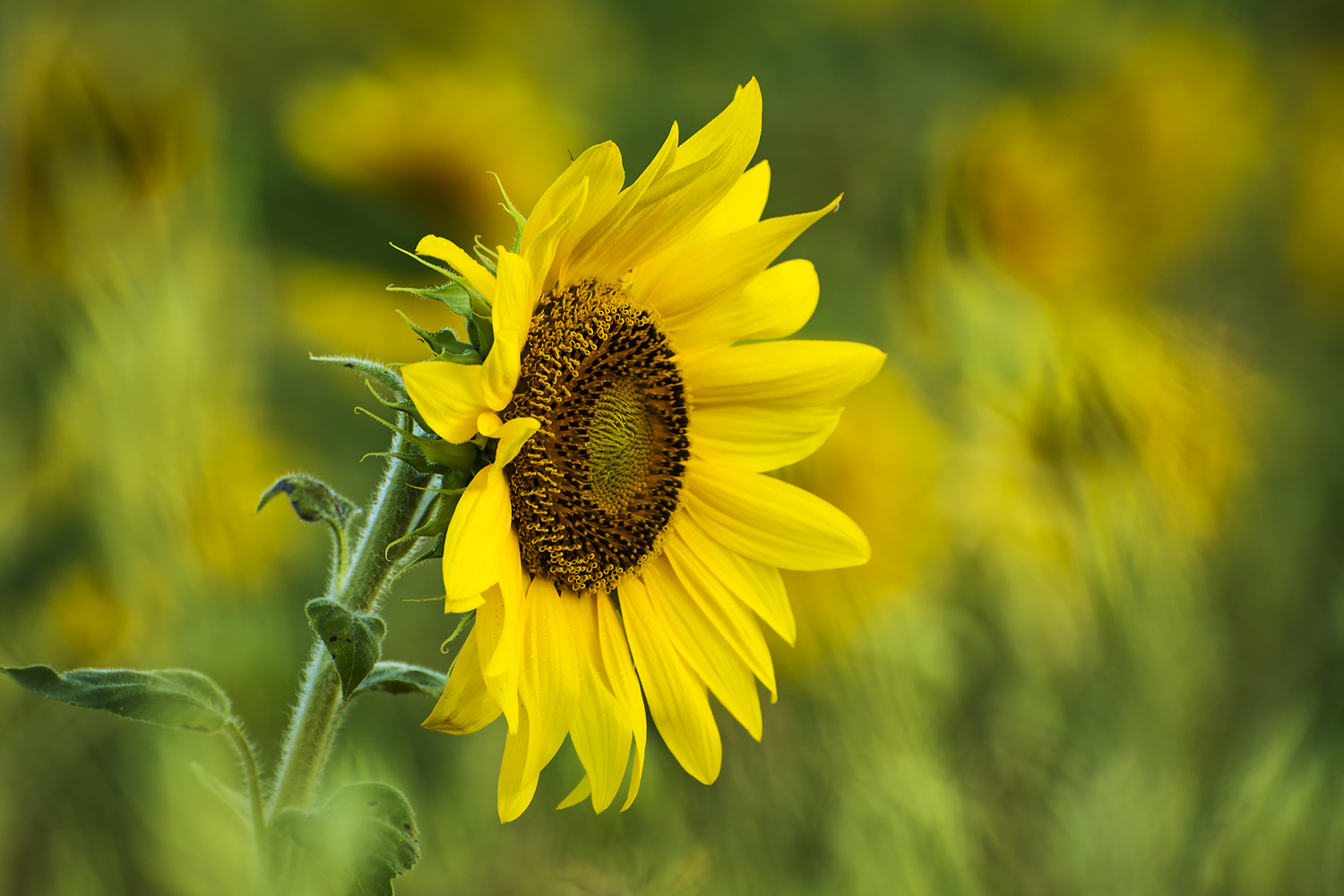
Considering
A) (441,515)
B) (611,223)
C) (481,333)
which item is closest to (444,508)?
(441,515)

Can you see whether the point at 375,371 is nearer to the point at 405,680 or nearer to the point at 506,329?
the point at 506,329

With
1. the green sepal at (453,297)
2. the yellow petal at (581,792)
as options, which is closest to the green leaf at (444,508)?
the green sepal at (453,297)

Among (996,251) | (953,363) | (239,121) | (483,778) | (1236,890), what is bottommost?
(483,778)

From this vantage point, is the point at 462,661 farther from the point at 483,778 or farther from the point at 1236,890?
the point at 1236,890

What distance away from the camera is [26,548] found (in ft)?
4.66

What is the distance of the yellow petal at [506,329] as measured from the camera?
1.99 feet

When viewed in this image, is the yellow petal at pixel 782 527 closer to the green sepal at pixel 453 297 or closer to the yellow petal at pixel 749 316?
the yellow petal at pixel 749 316

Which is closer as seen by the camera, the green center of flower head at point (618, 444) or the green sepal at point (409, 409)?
the green sepal at point (409, 409)

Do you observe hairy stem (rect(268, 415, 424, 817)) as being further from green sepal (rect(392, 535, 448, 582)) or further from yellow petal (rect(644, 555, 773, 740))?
yellow petal (rect(644, 555, 773, 740))

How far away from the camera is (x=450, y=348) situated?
2.17 feet

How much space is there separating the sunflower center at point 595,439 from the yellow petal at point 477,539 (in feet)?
0.20

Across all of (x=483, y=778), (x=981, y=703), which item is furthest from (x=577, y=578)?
(x=981, y=703)

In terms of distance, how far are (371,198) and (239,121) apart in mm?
268

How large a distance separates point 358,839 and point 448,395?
258 millimetres
